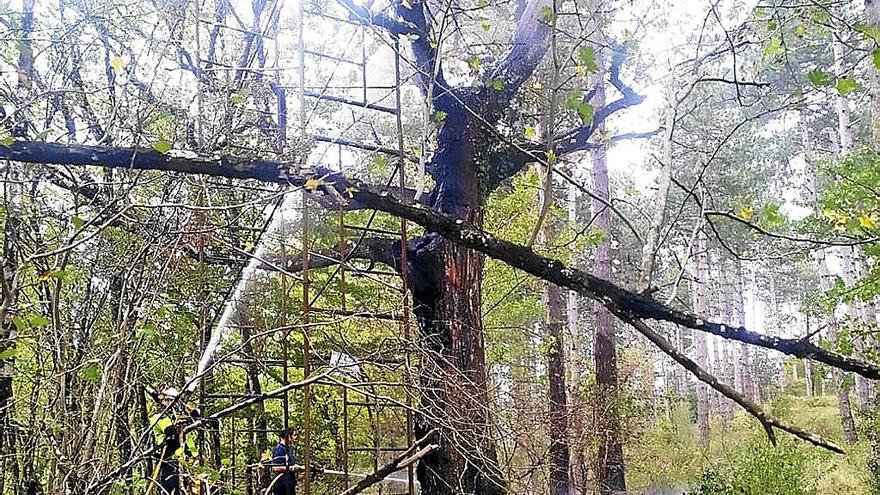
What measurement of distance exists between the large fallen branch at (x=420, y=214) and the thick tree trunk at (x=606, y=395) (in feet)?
20.8

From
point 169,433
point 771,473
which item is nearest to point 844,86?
point 169,433

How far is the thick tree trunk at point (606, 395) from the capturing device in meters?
9.12

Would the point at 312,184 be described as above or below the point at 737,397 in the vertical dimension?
above

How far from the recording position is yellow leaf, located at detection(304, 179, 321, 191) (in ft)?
6.69

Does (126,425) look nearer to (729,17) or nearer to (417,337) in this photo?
(417,337)

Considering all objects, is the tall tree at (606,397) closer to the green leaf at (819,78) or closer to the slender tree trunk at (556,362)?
the slender tree trunk at (556,362)

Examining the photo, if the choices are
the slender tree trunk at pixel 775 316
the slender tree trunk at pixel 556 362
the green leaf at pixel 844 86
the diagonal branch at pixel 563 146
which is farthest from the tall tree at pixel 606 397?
the slender tree trunk at pixel 775 316

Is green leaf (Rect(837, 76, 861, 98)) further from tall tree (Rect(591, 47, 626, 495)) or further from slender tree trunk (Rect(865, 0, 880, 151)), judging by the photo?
tall tree (Rect(591, 47, 626, 495))

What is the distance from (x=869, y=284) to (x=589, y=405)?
3905 millimetres

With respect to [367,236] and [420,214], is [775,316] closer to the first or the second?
[367,236]

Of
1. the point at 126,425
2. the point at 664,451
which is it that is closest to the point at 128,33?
the point at 126,425

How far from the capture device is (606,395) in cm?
929

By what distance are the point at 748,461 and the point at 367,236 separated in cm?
484

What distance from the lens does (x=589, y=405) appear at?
8.74m
